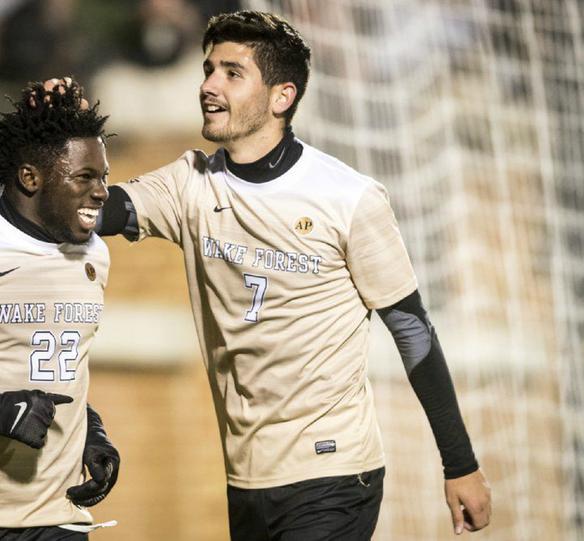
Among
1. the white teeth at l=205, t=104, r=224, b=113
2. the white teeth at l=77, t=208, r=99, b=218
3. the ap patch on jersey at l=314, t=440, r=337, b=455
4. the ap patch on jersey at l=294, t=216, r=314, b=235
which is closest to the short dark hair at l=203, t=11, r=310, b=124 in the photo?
the white teeth at l=205, t=104, r=224, b=113

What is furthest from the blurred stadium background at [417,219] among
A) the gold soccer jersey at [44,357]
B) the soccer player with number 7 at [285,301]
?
the gold soccer jersey at [44,357]

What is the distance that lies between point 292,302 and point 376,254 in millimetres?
209

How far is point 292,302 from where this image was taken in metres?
2.41

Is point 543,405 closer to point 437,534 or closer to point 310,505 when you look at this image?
point 437,534

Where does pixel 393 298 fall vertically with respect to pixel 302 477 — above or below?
above

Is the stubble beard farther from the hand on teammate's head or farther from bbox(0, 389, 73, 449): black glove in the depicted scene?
bbox(0, 389, 73, 449): black glove

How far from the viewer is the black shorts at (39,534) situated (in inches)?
83.7

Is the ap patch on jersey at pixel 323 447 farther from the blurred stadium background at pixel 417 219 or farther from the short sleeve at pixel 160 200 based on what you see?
the blurred stadium background at pixel 417 219

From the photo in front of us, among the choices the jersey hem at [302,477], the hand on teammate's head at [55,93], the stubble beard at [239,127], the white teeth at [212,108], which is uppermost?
the hand on teammate's head at [55,93]

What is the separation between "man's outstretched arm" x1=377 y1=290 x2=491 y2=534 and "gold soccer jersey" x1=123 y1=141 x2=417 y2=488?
0.22 ft

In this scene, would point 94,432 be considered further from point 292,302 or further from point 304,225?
point 304,225

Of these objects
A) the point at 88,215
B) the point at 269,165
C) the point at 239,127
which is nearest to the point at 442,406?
the point at 269,165

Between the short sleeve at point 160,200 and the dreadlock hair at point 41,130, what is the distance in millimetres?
218

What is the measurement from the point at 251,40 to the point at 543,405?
308cm
